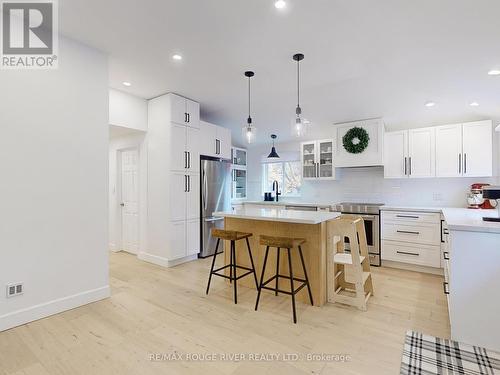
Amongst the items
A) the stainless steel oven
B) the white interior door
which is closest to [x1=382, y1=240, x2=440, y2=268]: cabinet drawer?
the stainless steel oven

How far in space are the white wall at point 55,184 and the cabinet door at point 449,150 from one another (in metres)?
4.72

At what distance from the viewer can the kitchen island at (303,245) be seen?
2.82 m

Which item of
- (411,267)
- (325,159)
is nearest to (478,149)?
(411,267)

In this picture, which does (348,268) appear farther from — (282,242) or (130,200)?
(130,200)

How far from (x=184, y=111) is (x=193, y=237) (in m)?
2.06

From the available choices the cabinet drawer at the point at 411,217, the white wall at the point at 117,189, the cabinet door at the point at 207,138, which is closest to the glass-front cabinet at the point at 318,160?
the cabinet drawer at the point at 411,217

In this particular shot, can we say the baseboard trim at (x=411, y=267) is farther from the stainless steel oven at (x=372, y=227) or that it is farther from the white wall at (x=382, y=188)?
the white wall at (x=382, y=188)

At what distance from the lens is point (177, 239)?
413cm

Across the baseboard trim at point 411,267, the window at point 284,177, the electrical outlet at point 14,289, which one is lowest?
the baseboard trim at point 411,267

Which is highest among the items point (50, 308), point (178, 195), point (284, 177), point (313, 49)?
point (313, 49)

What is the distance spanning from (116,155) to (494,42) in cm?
545

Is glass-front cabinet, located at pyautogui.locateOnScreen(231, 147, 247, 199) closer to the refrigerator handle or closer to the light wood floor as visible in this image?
Answer: the refrigerator handle

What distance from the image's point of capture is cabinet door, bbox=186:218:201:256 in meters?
4.32

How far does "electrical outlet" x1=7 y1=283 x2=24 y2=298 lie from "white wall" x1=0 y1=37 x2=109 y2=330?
4 centimetres
